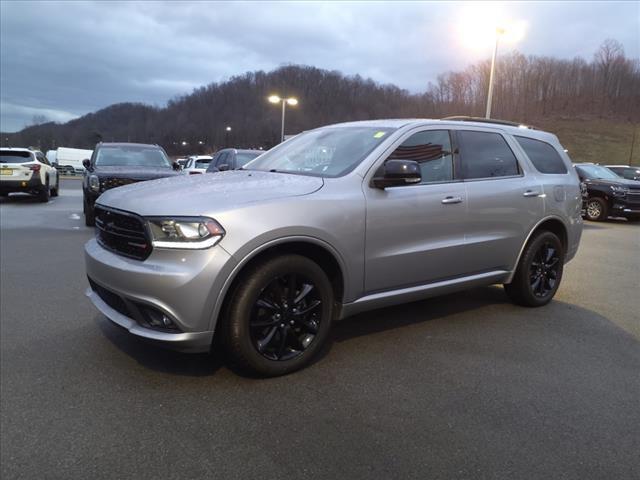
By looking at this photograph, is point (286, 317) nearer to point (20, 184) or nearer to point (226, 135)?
point (20, 184)

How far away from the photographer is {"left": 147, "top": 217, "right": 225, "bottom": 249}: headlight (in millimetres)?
3002

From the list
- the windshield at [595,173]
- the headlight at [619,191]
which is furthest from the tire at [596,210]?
the windshield at [595,173]

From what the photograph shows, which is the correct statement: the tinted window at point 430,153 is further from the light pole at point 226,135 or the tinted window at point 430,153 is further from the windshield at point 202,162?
the light pole at point 226,135

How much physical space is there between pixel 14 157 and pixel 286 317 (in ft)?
52.3

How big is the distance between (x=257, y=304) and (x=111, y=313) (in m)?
0.97

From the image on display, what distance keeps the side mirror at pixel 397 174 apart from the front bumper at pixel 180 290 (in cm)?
130

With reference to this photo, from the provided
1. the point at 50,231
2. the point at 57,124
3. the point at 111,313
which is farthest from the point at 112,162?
the point at 57,124

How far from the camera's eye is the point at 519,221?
4840mm

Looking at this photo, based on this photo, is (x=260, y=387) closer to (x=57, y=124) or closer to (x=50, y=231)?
(x=50, y=231)

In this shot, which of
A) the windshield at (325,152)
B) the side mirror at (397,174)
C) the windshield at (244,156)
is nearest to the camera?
the side mirror at (397,174)

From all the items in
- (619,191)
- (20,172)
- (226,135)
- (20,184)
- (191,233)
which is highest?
(226,135)

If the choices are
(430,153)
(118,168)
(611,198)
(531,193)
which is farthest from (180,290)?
(611,198)

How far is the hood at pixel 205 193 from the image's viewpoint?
3.11 m

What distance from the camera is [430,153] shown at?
14.1 feet
